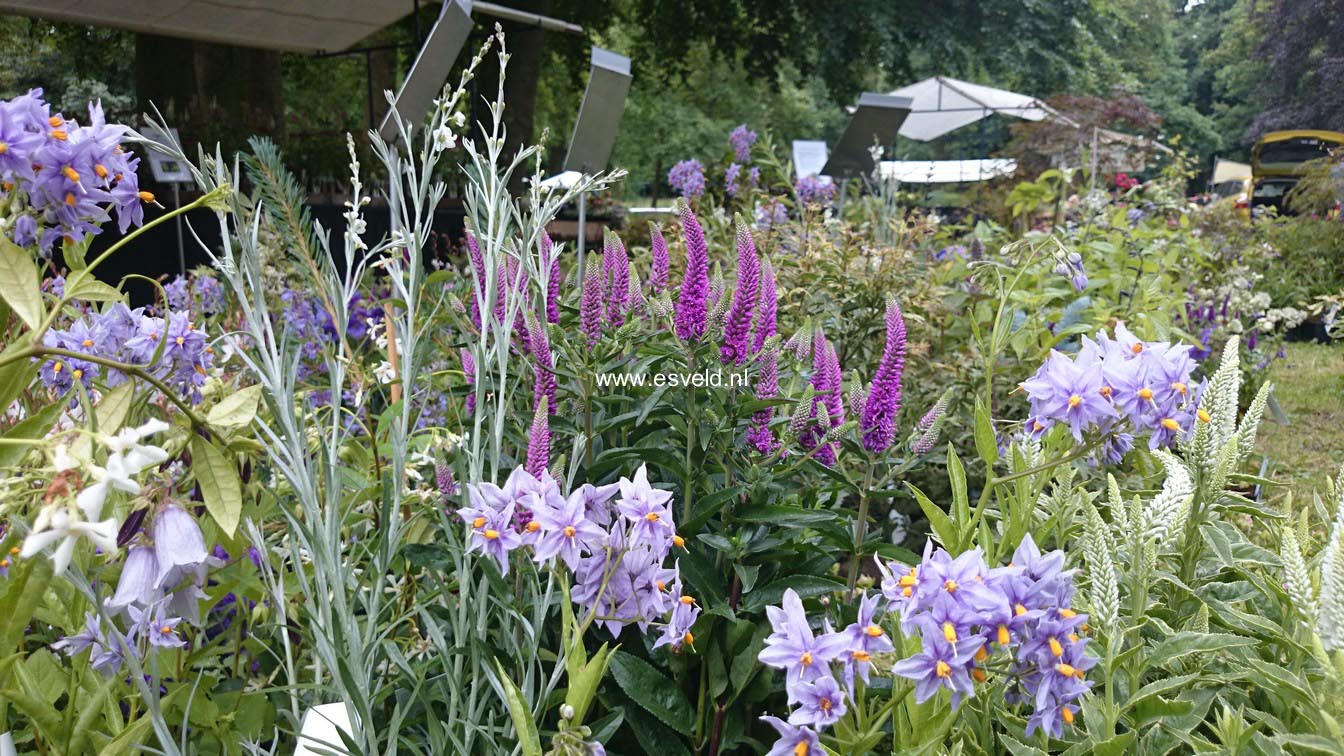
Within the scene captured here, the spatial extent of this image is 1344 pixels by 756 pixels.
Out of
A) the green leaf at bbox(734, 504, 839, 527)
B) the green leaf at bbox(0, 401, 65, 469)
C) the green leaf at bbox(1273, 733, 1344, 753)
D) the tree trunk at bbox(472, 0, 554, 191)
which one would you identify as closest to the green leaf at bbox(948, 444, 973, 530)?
the green leaf at bbox(734, 504, 839, 527)

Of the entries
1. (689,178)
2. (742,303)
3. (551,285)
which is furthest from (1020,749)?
(689,178)

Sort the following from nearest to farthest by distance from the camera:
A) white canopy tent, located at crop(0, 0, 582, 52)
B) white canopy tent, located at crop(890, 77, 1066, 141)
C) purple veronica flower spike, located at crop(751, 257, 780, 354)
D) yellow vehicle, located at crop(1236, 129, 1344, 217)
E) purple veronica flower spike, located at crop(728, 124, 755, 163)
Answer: purple veronica flower spike, located at crop(751, 257, 780, 354), purple veronica flower spike, located at crop(728, 124, 755, 163), white canopy tent, located at crop(0, 0, 582, 52), white canopy tent, located at crop(890, 77, 1066, 141), yellow vehicle, located at crop(1236, 129, 1344, 217)

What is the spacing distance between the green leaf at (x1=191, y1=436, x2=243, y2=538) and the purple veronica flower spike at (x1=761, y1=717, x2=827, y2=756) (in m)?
0.63

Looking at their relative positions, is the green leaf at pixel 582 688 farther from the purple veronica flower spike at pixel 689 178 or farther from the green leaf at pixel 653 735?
the purple veronica flower spike at pixel 689 178

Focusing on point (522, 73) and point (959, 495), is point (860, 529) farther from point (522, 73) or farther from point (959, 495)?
point (522, 73)

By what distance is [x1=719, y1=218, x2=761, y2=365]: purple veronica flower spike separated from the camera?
1605mm

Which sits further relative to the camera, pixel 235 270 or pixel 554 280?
pixel 554 280

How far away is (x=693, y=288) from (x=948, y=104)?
18.7 metres

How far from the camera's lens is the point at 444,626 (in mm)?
1697

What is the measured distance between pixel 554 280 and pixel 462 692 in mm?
881

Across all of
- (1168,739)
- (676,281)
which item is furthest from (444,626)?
(676,281)

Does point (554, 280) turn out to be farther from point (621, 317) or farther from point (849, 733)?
point (849, 733)

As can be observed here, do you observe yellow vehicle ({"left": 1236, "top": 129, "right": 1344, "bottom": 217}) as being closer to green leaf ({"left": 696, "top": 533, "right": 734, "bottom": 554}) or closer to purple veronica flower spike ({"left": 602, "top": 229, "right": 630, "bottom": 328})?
purple veronica flower spike ({"left": 602, "top": 229, "right": 630, "bottom": 328})

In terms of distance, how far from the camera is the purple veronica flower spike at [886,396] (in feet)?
5.38
